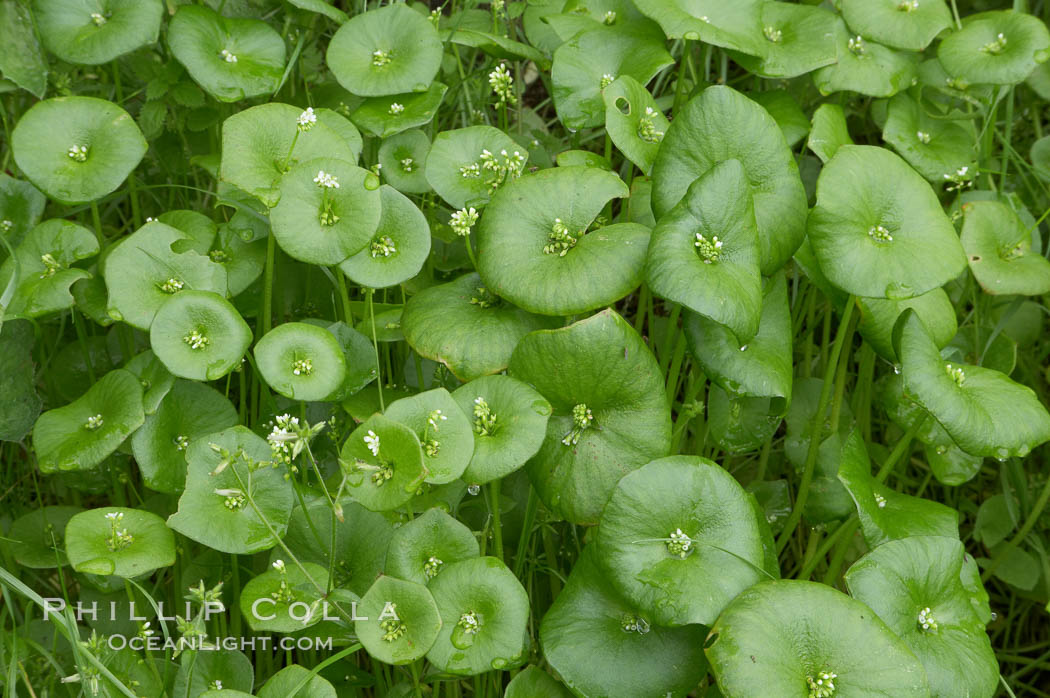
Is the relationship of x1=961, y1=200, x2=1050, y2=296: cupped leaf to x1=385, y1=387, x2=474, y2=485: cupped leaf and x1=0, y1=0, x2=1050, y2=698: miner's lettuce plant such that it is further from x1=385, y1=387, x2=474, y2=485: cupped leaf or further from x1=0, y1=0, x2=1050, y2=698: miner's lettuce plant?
x1=385, y1=387, x2=474, y2=485: cupped leaf

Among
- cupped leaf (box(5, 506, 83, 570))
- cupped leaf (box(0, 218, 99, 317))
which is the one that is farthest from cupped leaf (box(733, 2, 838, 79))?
cupped leaf (box(5, 506, 83, 570))

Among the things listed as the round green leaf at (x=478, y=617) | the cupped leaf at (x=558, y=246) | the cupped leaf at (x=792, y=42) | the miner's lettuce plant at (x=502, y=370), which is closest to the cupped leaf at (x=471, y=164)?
the miner's lettuce plant at (x=502, y=370)

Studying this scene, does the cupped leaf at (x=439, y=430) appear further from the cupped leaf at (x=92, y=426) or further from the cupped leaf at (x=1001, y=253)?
the cupped leaf at (x=1001, y=253)

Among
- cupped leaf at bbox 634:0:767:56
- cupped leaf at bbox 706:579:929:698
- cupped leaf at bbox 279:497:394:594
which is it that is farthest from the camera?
cupped leaf at bbox 634:0:767:56

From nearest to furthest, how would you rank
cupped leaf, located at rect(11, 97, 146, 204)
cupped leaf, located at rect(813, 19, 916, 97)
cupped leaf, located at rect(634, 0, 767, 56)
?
cupped leaf, located at rect(11, 97, 146, 204)
cupped leaf, located at rect(634, 0, 767, 56)
cupped leaf, located at rect(813, 19, 916, 97)

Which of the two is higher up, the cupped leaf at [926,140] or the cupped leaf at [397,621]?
the cupped leaf at [926,140]

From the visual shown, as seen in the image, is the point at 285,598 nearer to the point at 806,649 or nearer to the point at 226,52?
the point at 806,649

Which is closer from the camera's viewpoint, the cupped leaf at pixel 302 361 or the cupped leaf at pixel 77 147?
the cupped leaf at pixel 302 361
